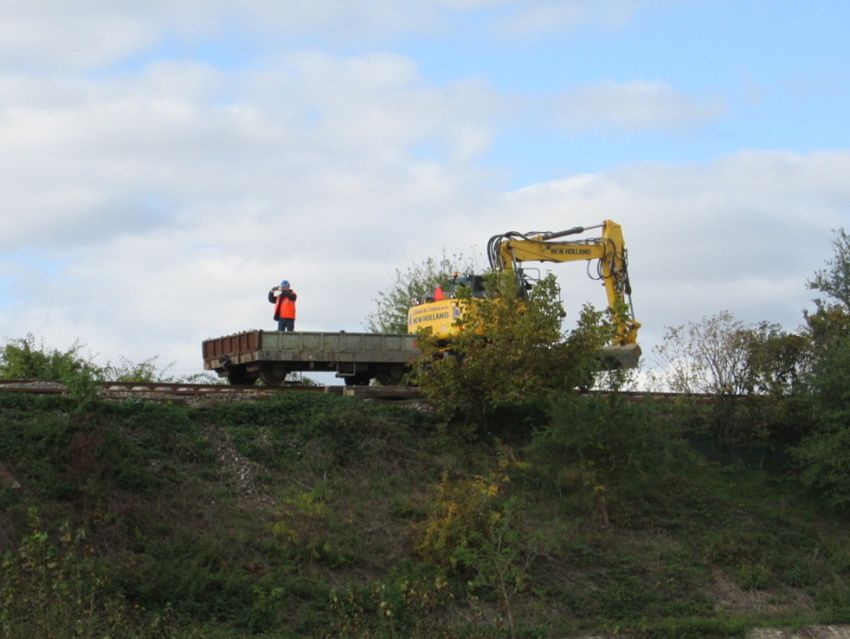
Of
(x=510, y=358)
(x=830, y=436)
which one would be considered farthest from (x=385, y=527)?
(x=830, y=436)

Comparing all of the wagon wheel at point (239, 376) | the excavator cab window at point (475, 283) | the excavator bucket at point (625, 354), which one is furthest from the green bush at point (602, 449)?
the wagon wheel at point (239, 376)

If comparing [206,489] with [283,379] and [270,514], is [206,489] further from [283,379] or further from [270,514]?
[283,379]

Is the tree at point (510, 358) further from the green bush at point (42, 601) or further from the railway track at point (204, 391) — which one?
the green bush at point (42, 601)

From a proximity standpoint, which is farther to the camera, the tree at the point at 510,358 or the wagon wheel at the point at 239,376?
the wagon wheel at the point at 239,376

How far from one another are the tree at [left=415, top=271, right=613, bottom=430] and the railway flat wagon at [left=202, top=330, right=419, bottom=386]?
3.70 m

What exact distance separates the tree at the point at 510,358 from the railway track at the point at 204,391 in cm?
82

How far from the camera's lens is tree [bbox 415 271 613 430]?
22.8 metres

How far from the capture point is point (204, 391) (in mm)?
23375

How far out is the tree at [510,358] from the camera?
22.8 metres

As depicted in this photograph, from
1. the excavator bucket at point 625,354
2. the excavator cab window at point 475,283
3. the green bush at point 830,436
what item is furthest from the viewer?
the excavator cab window at point 475,283

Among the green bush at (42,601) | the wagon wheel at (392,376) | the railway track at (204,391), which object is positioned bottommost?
the green bush at (42,601)

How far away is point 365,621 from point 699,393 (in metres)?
12.7

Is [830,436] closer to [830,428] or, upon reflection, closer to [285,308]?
[830,428]

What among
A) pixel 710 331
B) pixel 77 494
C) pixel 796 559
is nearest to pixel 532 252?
pixel 710 331
